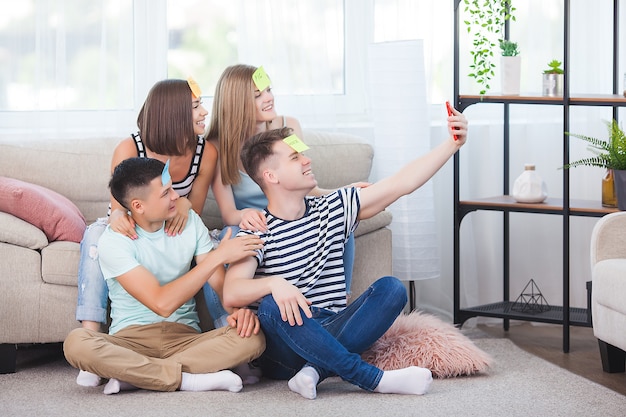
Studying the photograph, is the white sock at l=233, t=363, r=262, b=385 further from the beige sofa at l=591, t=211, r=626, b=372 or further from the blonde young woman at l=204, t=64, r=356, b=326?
the beige sofa at l=591, t=211, r=626, b=372

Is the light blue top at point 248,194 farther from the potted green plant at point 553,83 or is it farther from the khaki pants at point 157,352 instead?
the potted green plant at point 553,83

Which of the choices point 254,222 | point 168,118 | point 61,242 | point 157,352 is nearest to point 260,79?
point 168,118

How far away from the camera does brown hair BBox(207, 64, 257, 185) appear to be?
10.1ft

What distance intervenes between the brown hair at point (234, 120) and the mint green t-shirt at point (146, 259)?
12.4 inches

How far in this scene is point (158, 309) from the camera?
2668mm

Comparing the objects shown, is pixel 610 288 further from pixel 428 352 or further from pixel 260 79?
pixel 260 79

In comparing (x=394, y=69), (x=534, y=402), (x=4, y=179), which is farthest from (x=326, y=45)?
(x=534, y=402)

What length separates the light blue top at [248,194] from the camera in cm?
314

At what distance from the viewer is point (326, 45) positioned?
3.91 m

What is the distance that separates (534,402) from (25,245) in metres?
1.60

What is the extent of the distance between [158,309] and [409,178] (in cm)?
80

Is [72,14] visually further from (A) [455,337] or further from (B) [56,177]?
(A) [455,337]

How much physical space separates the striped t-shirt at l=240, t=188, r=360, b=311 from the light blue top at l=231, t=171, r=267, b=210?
15.3 inches

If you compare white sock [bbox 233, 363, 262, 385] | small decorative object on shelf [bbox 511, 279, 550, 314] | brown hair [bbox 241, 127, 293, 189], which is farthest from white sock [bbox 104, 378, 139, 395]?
small decorative object on shelf [bbox 511, 279, 550, 314]
